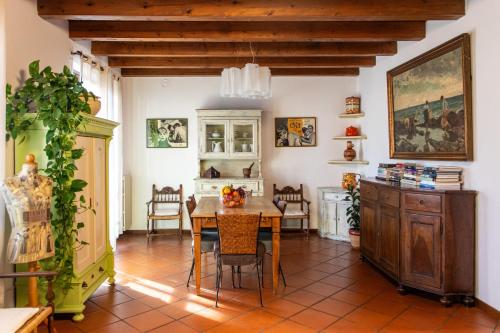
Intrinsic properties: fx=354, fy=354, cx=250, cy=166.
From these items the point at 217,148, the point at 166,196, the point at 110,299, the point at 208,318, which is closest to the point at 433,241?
the point at 208,318

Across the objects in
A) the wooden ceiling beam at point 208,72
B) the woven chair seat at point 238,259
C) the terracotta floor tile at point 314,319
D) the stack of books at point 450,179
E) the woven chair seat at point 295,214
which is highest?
the wooden ceiling beam at point 208,72

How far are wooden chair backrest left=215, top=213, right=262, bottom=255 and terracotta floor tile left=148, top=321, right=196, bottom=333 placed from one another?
0.70m

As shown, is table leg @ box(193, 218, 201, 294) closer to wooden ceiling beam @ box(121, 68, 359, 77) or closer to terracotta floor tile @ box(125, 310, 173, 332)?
terracotta floor tile @ box(125, 310, 173, 332)

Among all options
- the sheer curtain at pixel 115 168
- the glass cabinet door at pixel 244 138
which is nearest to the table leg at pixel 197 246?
the sheer curtain at pixel 115 168

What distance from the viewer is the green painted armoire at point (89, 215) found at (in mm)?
2783

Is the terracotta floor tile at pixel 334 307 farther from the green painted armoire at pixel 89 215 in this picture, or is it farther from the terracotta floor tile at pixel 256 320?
the green painted armoire at pixel 89 215

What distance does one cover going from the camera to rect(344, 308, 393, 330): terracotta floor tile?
283cm

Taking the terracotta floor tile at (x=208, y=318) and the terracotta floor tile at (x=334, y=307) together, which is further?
the terracotta floor tile at (x=334, y=307)

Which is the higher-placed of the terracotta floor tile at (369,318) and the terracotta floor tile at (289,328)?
the terracotta floor tile at (289,328)

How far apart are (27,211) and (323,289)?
107 inches

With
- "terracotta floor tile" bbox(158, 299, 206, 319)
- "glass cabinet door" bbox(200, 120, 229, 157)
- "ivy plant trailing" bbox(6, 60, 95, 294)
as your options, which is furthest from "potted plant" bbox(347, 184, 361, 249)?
"ivy plant trailing" bbox(6, 60, 95, 294)

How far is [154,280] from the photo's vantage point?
386cm

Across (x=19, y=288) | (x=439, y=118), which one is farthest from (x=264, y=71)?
(x=19, y=288)

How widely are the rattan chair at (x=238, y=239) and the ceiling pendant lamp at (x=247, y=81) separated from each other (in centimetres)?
126
